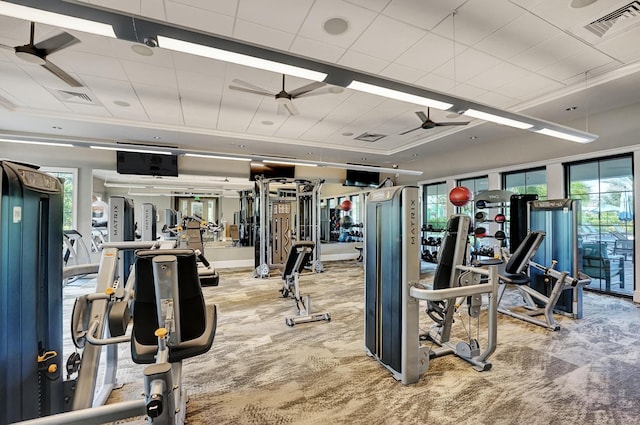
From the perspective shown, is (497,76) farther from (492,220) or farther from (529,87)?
(492,220)

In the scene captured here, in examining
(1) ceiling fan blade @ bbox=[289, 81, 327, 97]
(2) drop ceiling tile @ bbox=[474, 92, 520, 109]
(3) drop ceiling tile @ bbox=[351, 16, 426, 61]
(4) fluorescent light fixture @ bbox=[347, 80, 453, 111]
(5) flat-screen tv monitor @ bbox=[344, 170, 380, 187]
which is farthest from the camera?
(5) flat-screen tv monitor @ bbox=[344, 170, 380, 187]

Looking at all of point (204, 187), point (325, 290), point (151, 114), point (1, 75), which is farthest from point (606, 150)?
point (1, 75)

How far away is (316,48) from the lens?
11.4 feet

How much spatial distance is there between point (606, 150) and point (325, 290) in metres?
5.64

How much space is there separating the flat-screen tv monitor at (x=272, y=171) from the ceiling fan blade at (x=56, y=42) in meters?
5.46

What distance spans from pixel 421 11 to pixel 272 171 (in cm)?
639

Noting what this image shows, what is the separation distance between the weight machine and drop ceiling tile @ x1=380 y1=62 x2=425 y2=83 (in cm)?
371

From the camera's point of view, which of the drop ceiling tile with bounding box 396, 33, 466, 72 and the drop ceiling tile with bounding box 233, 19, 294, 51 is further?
the drop ceiling tile with bounding box 396, 33, 466, 72

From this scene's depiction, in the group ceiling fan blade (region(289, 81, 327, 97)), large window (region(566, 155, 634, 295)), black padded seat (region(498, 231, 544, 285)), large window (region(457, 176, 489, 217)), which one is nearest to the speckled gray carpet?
black padded seat (region(498, 231, 544, 285))

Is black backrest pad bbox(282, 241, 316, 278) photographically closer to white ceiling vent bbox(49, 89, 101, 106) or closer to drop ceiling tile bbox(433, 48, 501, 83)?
drop ceiling tile bbox(433, 48, 501, 83)

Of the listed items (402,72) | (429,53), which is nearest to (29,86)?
(402,72)

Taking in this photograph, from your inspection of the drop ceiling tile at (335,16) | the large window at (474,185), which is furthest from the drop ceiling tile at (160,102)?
the large window at (474,185)

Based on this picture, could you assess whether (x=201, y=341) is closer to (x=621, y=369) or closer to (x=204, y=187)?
(x=621, y=369)

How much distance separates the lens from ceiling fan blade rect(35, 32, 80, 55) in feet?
9.15
